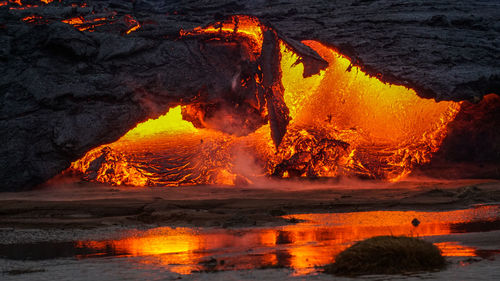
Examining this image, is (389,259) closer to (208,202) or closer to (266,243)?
(266,243)

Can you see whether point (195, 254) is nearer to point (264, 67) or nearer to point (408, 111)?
point (264, 67)

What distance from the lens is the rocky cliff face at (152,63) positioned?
1188 cm

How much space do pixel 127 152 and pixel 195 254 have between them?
697cm

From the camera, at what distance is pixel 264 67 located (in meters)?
13.3

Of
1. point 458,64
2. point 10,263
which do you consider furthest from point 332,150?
point 10,263

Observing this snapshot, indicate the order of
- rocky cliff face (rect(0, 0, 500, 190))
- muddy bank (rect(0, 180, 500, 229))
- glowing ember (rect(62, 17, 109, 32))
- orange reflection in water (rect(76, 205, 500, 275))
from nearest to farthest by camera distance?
orange reflection in water (rect(76, 205, 500, 275)) < muddy bank (rect(0, 180, 500, 229)) < rocky cliff face (rect(0, 0, 500, 190)) < glowing ember (rect(62, 17, 109, 32))

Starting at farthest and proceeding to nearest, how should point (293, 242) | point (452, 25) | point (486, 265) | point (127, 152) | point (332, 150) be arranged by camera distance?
point (452, 25)
point (332, 150)
point (127, 152)
point (293, 242)
point (486, 265)

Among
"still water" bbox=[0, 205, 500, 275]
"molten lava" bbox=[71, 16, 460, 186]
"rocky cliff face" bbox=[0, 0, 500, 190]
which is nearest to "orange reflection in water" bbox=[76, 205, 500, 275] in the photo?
"still water" bbox=[0, 205, 500, 275]

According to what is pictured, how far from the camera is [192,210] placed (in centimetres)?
924

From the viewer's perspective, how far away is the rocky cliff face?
39.0 ft

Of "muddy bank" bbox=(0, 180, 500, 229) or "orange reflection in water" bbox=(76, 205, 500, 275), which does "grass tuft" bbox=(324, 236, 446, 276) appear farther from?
"muddy bank" bbox=(0, 180, 500, 229)

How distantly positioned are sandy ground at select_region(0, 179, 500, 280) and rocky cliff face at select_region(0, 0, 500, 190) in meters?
1.08

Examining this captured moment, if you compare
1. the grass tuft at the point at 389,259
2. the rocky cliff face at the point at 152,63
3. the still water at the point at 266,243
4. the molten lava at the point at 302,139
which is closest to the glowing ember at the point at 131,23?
the rocky cliff face at the point at 152,63

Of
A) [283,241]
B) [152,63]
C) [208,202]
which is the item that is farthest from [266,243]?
[152,63]
